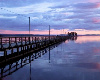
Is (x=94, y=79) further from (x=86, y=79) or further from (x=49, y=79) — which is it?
(x=49, y=79)

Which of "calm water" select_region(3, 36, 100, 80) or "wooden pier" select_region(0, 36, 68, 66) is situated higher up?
"wooden pier" select_region(0, 36, 68, 66)

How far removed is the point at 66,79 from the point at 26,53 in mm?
16406

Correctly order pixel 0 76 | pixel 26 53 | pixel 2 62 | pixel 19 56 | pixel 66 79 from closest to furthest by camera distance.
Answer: pixel 66 79 < pixel 0 76 < pixel 2 62 < pixel 19 56 < pixel 26 53

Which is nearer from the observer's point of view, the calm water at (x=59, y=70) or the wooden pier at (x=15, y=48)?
the calm water at (x=59, y=70)

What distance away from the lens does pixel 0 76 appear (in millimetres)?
14625

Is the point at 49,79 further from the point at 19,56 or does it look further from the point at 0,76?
the point at 19,56

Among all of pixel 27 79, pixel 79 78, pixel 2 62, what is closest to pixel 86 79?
pixel 79 78

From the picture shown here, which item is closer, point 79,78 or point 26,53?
point 79,78

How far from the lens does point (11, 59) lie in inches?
902

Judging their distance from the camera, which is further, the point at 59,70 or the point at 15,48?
the point at 15,48

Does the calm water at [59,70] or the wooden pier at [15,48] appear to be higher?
the wooden pier at [15,48]

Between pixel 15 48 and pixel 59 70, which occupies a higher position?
pixel 15 48

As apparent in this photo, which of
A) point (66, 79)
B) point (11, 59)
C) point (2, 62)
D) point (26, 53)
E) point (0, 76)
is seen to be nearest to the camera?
point (66, 79)

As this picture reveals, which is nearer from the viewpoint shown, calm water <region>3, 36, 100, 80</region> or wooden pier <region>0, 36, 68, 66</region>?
calm water <region>3, 36, 100, 80</region>
